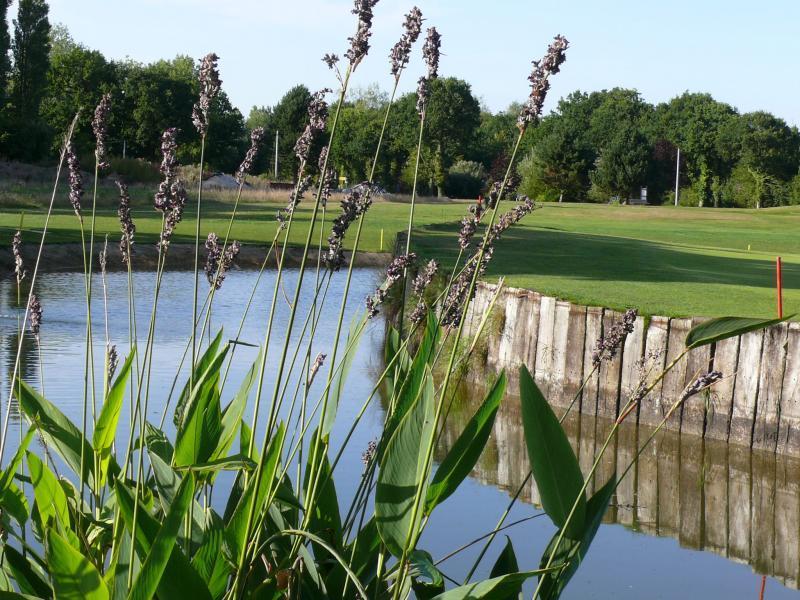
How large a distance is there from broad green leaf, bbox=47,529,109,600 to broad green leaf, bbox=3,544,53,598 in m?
0.42

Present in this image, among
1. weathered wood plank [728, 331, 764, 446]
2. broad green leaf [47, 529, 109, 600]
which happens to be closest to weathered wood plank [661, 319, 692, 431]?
weathered wood plank [728, 331, 764, 446]

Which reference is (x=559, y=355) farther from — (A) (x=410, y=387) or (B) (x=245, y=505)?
(B) (x=245, y=505)

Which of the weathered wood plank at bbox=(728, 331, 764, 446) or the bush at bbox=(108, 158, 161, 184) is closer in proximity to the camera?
the weathered wood plank at bbox=(728, 331, 764, 446)

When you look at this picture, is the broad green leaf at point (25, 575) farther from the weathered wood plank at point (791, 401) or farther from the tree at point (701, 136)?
the tree at point (701, 136)

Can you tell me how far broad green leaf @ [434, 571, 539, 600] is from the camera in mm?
2074

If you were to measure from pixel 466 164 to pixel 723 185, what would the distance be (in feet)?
60.1

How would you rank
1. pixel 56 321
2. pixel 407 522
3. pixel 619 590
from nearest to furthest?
pixel 407 522, pixel 619 590, pixel 56 321

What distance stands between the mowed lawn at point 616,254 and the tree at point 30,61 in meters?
10.9

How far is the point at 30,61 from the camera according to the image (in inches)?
1913

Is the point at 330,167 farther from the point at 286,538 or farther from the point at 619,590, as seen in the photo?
the point at 619,590

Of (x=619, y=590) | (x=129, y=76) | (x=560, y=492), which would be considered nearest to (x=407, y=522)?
(x=560, y=492)

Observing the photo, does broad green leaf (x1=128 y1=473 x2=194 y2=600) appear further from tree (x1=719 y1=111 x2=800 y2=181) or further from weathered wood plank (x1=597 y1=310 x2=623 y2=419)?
tree (x1=719 y1=111 x2=800 y2=181)

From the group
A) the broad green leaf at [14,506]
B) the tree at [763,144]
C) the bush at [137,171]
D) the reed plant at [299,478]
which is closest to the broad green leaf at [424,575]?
the reed plant at [299,478]

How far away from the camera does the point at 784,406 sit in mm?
8023
